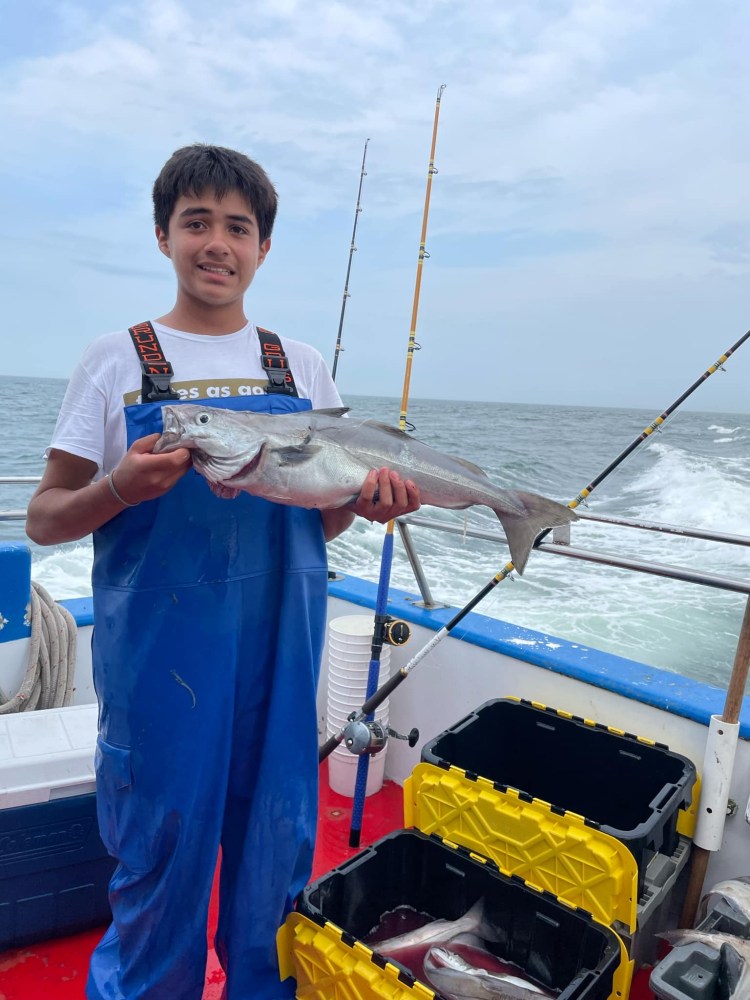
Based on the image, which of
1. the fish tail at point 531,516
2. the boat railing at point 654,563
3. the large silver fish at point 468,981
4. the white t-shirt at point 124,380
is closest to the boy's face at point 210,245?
the white t-shirt at point 124,380

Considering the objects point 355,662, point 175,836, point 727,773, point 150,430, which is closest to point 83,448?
point 150,430

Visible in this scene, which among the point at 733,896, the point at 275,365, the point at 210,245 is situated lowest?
the point at 733,896

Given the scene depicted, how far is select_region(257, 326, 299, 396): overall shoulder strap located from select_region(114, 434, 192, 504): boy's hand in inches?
15.9

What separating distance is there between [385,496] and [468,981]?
1.37 m

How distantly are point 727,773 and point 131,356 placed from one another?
2.27 meters

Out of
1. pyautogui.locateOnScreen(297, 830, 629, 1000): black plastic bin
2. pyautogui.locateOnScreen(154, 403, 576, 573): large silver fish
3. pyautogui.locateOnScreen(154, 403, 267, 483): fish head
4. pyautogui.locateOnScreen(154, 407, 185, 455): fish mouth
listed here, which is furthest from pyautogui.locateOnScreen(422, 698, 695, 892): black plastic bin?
pyautogui.locateOnScreen(154, 407, 185, 455): fish mouth

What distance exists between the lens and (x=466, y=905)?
91.2 inches

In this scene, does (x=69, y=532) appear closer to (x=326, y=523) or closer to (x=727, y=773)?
(x=326, y=523)

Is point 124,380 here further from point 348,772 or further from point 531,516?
point 348,772

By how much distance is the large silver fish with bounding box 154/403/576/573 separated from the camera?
160 cm

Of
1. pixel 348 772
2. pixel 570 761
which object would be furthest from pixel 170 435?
pixel 348 772

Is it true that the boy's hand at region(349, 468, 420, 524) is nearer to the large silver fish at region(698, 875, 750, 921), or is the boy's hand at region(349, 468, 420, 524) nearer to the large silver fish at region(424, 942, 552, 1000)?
the large silver fish at region(424, 942, 552, 1000)

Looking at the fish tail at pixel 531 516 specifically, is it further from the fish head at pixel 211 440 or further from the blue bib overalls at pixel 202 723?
the fish head at pixel 211 440

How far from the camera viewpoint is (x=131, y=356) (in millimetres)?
1745
